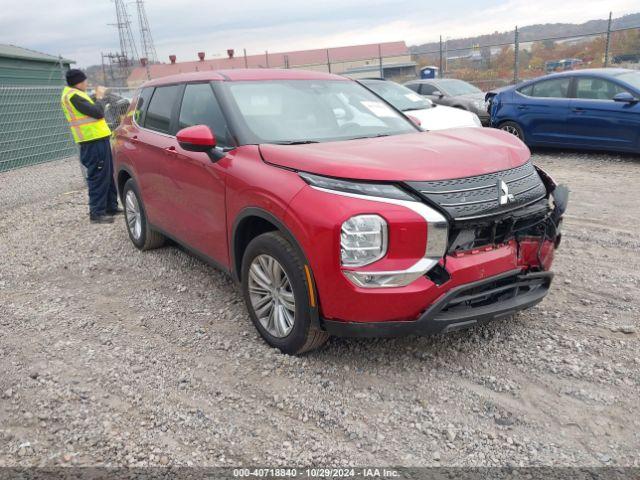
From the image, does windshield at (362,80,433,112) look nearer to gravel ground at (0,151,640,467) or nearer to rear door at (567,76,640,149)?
rear door at (567,76,640,149)

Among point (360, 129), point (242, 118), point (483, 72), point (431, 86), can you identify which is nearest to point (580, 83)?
point (431, 86)

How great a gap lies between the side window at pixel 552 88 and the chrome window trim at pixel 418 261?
7.87 m

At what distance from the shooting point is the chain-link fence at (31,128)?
1234 cm

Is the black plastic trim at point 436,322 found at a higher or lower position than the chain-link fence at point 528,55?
lower

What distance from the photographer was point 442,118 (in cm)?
911

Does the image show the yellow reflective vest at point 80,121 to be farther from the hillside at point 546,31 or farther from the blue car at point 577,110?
the hillside at point 546,31

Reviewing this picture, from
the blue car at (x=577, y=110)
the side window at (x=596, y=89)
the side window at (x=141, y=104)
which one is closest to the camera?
the side window at (x=141, y=104)

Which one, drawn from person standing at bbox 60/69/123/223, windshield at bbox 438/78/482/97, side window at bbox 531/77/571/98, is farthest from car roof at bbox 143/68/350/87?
windshield at bbox 438/78/482/97

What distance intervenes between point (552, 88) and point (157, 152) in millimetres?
7658

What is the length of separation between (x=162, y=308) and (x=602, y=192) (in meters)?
5.63

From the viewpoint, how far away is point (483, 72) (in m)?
20.0

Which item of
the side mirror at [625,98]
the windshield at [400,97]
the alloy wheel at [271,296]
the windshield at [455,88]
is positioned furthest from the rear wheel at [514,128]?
the alloy wheel at [271,296]

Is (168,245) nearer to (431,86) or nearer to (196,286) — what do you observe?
(196,286)

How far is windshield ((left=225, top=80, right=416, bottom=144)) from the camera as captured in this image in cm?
368
